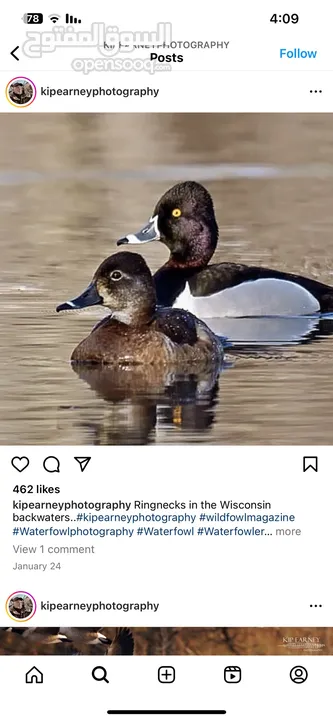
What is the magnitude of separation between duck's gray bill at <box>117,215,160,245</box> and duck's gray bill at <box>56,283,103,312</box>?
559 millimetres

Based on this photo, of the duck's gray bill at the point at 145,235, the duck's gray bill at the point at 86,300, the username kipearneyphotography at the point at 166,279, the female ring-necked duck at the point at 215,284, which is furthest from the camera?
the female ring-necked duck at the point at 215,284

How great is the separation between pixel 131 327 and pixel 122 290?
13 cm

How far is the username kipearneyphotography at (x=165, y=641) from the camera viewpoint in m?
3.83

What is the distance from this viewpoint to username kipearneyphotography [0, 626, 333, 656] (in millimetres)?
3830
